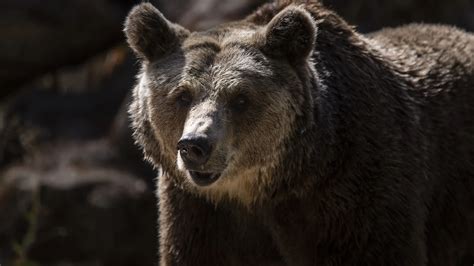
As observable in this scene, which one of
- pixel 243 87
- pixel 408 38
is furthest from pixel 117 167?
pixel 243 87

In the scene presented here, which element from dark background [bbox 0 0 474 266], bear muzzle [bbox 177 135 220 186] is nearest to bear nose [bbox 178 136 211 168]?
bear muzzle [bbox 177 135 220 186]

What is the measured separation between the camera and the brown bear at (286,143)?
6.39m

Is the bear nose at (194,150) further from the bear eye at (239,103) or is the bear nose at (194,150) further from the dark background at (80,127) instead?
the dark background at (80,127)

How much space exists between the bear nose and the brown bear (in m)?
0.09

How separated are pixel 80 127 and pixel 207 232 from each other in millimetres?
6700

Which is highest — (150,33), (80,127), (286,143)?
(150,33)

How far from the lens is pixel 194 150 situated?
19.6ft

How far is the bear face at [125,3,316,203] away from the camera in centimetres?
630

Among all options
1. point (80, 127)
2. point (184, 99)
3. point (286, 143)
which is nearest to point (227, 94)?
point (184, 99)

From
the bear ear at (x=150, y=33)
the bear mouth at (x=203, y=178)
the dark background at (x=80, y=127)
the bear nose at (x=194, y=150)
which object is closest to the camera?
the bear nose at (x=194, y=150)

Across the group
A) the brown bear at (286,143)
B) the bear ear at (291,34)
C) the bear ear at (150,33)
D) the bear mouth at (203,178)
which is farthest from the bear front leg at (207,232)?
the bear ear at (291,34)

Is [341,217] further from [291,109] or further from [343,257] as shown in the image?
[291,109]

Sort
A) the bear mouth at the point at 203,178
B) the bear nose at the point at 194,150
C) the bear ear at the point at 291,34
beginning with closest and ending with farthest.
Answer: the bear nose at the point at 194,150, the bear mouth at the point at 203,178, the bear ear at the point at 291,34

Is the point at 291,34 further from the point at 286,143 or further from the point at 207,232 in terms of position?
the point at 207,232
